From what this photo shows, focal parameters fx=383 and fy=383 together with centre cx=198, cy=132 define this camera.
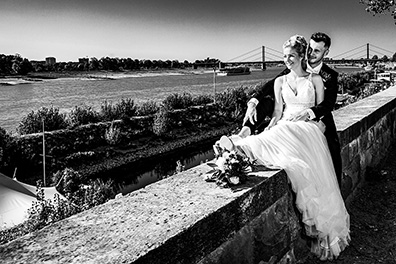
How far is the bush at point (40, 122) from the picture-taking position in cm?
1967

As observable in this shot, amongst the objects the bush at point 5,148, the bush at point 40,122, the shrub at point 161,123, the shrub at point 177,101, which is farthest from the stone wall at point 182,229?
the shrub at point 177,101

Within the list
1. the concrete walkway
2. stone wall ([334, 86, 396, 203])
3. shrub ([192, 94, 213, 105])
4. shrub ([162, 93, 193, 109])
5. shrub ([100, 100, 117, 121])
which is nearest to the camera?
the concrete walkway

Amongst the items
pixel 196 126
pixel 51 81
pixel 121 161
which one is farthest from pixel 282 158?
pixel 51 81

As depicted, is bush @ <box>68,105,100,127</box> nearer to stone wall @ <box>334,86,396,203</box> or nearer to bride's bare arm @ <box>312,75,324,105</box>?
stone wall @ <box>334,86,396,203</box>

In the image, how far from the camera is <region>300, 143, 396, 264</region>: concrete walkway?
2969 mm

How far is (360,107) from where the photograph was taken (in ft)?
17.5

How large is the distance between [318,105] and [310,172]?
0.75 m

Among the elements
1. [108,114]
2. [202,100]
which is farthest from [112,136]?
[202,100]

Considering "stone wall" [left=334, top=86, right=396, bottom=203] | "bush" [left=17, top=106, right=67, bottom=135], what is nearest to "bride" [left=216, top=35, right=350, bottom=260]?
"stone wall" [left=334, top=86, right=396, bottom=203]

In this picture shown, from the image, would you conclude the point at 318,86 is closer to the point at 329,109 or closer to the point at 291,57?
the point at 329,109

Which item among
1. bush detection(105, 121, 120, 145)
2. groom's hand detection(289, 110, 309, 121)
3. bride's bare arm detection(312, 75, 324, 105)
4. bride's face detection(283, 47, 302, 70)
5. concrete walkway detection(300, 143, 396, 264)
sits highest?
bride's face detection(283, 47, 302, 70)

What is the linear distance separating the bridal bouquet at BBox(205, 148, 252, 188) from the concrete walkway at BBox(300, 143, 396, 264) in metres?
1.04

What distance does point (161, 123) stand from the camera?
22375 mm

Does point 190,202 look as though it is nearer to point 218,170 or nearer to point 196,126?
point 218,170
